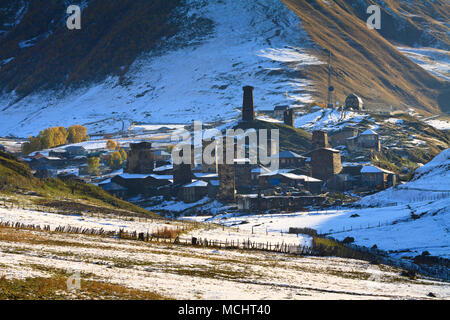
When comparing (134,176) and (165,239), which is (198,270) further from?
(134,176)

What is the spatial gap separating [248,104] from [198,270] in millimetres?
120661

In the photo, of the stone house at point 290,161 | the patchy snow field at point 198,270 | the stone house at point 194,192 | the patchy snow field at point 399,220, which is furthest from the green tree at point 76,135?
the patchy snow field at point 198,270

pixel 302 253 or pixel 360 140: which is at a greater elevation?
pixel 360 140

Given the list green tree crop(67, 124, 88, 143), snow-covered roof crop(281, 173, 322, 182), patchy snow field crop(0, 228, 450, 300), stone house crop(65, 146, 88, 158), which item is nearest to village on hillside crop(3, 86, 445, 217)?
snow-covered roof crop(281, 173, 322, 182)

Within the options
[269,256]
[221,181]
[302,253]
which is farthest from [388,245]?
[221,181]

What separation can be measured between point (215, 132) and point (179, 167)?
58.4m

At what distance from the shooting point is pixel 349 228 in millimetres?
51719

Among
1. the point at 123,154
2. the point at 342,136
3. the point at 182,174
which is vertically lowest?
the point at 182,174

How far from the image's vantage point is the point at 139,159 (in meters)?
106

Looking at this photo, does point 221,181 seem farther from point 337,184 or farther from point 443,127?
point 443,127

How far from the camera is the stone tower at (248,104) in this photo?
473ft

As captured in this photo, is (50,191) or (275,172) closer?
(50,191)

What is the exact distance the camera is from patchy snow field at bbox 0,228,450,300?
70.8ft

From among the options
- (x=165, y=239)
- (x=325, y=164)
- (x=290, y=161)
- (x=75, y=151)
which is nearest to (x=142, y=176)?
(x=290, y=161)
